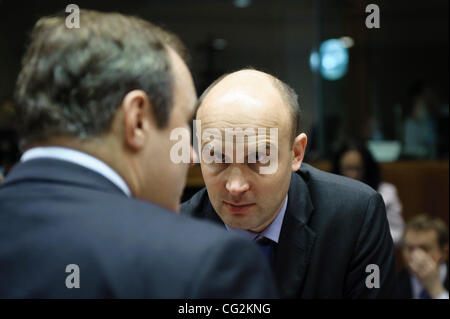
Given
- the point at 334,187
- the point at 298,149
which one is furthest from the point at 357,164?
the point at 298,149

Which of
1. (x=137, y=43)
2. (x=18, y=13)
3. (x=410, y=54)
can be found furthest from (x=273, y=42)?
(x=137, y=43)

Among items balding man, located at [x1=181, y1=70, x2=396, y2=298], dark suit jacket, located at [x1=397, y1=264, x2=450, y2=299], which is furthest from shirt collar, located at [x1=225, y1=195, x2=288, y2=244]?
dark suit jacket, located at [x1=397, y1=264, x2=450, y2=299]

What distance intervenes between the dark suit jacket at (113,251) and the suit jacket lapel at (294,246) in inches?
26.9

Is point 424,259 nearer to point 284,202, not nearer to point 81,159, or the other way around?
point 284,202

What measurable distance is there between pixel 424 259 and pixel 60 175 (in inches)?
94.8

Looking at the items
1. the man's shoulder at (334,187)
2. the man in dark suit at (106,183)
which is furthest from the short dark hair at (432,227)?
the man in dark suit at (106,183)

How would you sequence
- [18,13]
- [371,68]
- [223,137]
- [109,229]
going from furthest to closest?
[18,13] < [371,68] < [223,137] < [109,229]

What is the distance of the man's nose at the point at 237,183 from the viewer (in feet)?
4.52

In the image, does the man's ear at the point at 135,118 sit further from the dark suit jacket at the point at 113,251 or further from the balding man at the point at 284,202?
the balding man at the point at 284,202

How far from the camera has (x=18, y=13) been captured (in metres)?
6.41

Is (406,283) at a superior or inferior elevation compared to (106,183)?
inferior

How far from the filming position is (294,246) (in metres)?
1.51

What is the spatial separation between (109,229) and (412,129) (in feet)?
15.8
